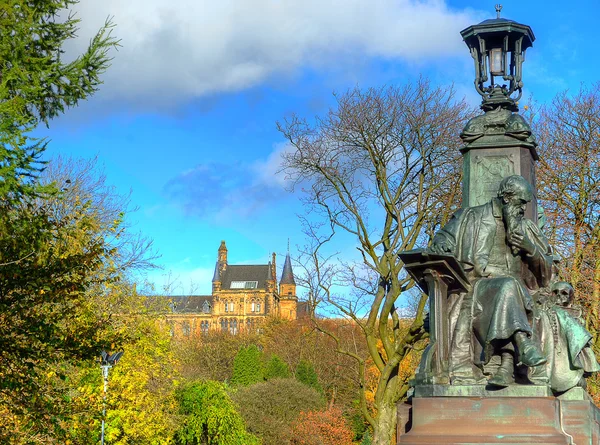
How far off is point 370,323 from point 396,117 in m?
6.06

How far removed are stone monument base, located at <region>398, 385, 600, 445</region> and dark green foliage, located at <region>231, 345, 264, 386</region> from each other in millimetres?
60969

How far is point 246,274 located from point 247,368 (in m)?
87.9

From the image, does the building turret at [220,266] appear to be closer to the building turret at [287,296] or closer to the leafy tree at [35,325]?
the building turret at [287,296]

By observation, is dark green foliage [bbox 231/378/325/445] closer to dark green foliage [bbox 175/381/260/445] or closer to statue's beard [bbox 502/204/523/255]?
dark green foliage [bbox 175/381/260/445]

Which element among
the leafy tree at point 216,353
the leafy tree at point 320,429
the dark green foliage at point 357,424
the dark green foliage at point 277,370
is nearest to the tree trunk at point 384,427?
the leafy tree at point 320,429

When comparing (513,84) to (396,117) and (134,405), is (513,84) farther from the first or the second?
(134,405)

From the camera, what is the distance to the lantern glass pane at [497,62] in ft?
33.5

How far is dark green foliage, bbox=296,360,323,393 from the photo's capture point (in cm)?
6169

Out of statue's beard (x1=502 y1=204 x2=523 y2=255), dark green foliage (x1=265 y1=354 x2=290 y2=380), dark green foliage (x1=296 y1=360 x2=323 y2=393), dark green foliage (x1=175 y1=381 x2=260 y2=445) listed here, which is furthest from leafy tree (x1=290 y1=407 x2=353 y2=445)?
statue's beard (x1=502 y1=204 x2=523 y2=255)

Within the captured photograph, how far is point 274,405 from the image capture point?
54.6 meters

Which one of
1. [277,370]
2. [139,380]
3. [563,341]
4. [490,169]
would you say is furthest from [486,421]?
[277,370]

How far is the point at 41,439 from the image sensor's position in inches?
514

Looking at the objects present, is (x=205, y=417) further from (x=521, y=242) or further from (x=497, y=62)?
(x=521, y=242)

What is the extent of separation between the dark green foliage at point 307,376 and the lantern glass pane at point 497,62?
171ft
